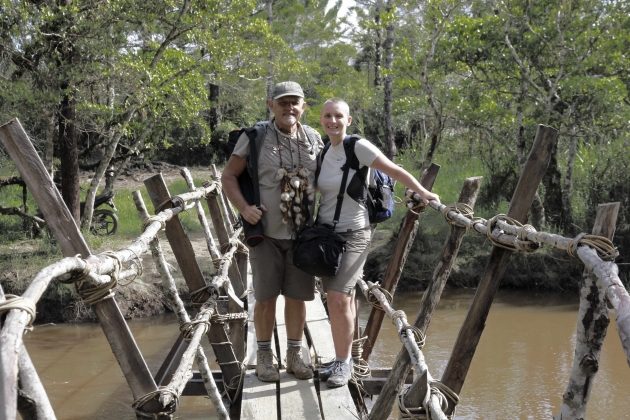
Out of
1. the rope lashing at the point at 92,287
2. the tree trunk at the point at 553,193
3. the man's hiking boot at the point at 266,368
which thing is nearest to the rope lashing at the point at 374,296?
the man's hiking boot at the point at 266,368

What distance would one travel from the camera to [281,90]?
3135mm

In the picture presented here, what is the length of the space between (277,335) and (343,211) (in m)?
1.38

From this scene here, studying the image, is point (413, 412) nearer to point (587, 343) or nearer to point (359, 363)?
point (587, 343)

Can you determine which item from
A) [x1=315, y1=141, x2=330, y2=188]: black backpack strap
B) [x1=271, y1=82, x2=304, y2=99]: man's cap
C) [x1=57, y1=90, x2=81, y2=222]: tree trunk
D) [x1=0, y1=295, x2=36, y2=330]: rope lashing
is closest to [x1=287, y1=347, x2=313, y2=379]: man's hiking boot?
[x1=315, y1=141, x2=330, y2=188]: black backpack strap

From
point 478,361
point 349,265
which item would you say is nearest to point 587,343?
point 349,265

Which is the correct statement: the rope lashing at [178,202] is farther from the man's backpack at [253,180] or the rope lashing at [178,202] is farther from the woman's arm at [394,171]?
the woman's arm at [394,171]

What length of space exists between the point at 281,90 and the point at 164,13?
7.48 metres

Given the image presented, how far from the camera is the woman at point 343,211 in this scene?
3172mm

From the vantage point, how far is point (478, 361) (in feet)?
25.3

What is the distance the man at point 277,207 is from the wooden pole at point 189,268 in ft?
1.31

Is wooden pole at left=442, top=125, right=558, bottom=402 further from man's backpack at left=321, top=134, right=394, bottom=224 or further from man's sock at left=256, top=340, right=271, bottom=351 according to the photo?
man's sock at left=256, top=340, right=271, bottom=351

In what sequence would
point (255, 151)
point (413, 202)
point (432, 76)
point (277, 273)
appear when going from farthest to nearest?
point (432, 76), point (413, 202), point (277, 273), point (255, 151)

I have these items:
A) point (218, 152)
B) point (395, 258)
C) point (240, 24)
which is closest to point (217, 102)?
point (218, 152)

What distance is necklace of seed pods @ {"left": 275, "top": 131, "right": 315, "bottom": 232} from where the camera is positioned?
10.4 feet
